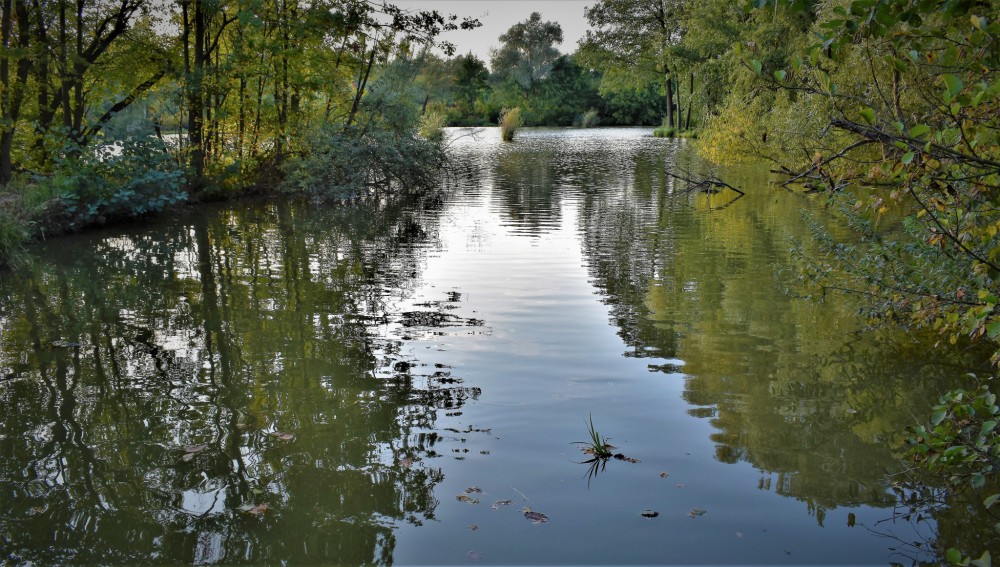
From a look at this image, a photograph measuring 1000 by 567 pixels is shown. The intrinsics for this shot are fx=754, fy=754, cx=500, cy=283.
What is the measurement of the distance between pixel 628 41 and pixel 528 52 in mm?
30102

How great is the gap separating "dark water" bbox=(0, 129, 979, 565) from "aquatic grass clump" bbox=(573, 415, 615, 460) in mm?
112

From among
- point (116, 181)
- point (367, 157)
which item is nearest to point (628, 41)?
point (367, 157)

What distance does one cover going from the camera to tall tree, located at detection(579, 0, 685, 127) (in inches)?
2267

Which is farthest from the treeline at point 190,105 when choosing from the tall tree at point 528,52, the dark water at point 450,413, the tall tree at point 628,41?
the tall tree at point 528,52

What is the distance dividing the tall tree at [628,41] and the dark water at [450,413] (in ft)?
163

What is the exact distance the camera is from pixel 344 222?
16828 millimetres

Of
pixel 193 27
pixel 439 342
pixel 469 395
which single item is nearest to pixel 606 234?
pixel 439 342

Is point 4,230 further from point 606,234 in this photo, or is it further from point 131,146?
point 606,234

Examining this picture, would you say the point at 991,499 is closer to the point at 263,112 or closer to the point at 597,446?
the point at 597,446

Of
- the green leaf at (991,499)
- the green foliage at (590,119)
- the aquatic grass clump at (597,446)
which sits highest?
the green foliage at (590,119)

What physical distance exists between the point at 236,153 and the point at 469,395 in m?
15.9

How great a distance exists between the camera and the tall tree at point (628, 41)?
5759 centimetres

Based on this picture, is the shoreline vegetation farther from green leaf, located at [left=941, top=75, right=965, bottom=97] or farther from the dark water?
green leaf, located at [left=941, top=75, right=965, bottom=97]

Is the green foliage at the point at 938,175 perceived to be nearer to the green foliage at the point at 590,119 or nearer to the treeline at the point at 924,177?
the treeline at the point at 924,177
